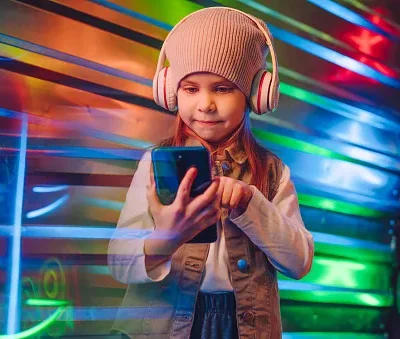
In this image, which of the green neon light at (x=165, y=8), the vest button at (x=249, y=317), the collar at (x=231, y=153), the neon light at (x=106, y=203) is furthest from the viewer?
the green neon light at (x=165, y=8)

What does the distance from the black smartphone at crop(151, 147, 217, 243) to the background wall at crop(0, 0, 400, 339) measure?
1.28 feet

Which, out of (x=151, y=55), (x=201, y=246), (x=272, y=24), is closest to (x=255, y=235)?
(x=201, y=246)

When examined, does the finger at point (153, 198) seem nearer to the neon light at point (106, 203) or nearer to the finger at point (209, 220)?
the finger at point (209, 220)

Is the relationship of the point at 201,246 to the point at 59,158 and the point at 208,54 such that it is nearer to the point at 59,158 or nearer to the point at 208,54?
the point at 208,54

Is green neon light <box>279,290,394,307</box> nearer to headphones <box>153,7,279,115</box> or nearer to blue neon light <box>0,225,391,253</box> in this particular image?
blue neon light <box>0,225,391,253</box>

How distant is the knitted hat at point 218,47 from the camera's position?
1395 millimetres

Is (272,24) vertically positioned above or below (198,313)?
above

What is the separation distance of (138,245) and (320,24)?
1237mm

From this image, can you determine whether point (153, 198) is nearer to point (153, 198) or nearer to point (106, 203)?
point (153, 198)

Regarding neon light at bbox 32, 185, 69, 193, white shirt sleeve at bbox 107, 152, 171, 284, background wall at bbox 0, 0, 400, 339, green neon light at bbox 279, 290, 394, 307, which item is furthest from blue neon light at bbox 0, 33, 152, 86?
green neon light at bbox 279, 290, 394, 307

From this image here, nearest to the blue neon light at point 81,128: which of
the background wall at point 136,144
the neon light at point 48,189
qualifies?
the background wall at point 136,144

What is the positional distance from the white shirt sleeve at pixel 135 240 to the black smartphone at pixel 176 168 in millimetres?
107

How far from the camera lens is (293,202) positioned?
4.85 feet

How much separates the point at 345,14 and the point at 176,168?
131 cm
